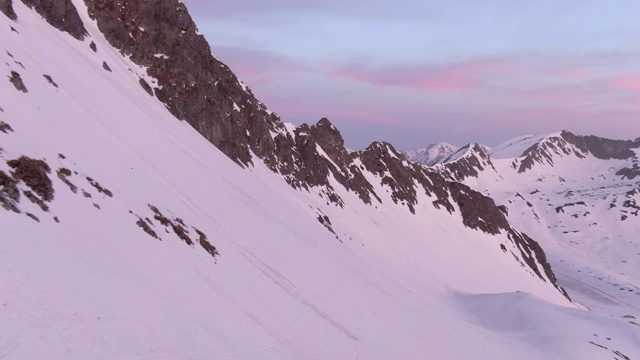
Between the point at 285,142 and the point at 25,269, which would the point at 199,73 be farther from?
the point at 25,269

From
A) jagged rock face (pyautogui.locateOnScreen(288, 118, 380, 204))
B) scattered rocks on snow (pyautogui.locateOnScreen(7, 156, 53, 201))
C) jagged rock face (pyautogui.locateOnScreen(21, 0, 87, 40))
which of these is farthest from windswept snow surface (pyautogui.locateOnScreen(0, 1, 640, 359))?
jagged rock face (pyautogui.locateOnScreen(288, 118, 380, 204))

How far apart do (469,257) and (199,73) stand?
64627 mm

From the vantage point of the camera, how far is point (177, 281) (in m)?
19.3

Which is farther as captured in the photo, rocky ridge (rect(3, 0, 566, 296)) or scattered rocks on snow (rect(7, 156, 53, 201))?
rocky ridge (rect(3, 0, 566, 296))

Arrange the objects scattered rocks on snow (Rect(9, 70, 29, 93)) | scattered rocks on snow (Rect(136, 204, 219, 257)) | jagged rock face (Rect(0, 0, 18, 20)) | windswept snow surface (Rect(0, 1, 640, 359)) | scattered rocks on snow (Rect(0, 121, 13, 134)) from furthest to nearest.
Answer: jagged rock face (Rect(0, 0, 18, 20))
scattered rocks on snow (Rect(9, 70, 29, 93))
scattered rocks on snow (Rect(136, 204, 219, 257))
scattered rocks on snow (Rect(0, 121, 13, 134))
windswept snow surface (Rect(0, 1, 640, 359))

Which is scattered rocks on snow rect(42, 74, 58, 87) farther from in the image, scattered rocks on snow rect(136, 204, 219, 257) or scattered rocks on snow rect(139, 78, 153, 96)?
scattered rocks on snow rect(139, 78, 153, 96)

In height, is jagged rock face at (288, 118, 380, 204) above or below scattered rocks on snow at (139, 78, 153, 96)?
above

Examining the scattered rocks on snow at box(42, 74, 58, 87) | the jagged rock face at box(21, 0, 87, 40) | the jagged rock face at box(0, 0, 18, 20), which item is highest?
the jagged rock face at box(21, 0, 87, 40)

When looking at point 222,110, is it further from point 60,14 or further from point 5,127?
point 5,127

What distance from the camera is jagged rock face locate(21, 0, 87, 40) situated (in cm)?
4881

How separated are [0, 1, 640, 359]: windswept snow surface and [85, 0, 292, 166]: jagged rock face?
3.80m

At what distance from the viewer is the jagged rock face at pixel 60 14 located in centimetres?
4881

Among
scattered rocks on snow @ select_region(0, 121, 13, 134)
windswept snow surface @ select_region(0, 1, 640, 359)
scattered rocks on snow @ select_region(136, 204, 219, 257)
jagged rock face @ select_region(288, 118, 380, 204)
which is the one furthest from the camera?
jagged rock face @ select_region(288, 118, 380, 204)

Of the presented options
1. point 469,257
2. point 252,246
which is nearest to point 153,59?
point 252,246
